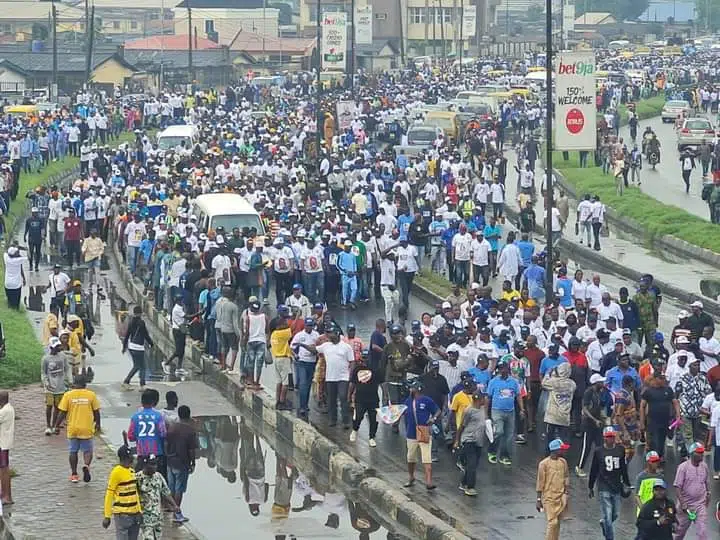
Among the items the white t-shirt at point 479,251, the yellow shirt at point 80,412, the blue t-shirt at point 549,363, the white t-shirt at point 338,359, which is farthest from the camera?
the white t-shirt at point 479,251

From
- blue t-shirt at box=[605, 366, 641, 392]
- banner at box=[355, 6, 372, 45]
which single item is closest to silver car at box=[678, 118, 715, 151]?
banner at box=[355, 6, 372, 45]

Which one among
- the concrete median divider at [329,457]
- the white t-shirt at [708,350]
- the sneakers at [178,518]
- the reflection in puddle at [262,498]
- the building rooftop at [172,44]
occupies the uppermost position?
the building rooftop at [172,44]

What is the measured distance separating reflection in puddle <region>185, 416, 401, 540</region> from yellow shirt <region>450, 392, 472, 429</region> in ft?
4.29

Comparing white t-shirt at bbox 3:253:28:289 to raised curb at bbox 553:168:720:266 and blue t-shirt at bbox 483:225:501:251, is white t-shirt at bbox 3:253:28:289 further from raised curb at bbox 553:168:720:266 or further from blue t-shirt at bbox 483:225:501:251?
raised curb at bbox 553:168:720:266

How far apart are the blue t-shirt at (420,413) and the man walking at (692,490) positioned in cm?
337

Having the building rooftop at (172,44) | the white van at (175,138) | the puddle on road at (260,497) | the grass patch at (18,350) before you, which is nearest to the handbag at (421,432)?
the puddle on road at (260,497)

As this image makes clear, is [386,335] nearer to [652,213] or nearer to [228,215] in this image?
[228,215]

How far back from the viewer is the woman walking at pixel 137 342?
22547 mm

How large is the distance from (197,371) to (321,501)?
6.83 meters

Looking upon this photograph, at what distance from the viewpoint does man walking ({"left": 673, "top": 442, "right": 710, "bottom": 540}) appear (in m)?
15.0

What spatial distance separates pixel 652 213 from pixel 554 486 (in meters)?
25.4

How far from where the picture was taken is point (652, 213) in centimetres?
4016

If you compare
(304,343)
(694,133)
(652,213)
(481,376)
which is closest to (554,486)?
(481,376)

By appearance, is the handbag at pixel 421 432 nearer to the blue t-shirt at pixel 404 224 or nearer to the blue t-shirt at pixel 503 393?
the blue t-shirt at pixel 503 393
